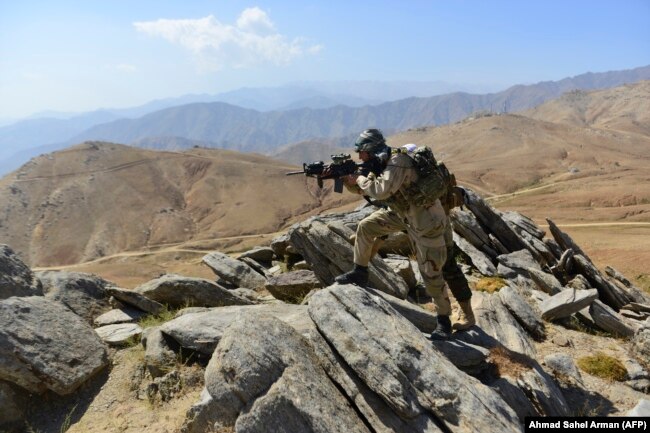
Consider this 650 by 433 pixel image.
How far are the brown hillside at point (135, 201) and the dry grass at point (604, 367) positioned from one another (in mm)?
103253

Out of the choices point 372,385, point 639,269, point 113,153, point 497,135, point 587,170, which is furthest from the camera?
point 497,135

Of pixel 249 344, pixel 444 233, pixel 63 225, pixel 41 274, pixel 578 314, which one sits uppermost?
pixel 444 233

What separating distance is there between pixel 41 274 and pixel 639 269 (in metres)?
38.0

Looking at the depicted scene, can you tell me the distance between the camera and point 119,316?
492 inches

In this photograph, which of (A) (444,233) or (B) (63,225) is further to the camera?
(B) (63,225)

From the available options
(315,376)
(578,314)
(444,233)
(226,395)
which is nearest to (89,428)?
(226,395)

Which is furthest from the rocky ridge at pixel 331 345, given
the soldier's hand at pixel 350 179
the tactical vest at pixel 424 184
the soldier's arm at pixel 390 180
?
the soldier's hand at pixel 350 179

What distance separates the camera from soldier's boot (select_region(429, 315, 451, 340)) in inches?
336

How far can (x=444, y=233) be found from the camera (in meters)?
8.60

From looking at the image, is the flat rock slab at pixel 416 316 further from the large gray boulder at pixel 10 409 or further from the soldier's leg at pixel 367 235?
the large gray boulder at pixel 10 409

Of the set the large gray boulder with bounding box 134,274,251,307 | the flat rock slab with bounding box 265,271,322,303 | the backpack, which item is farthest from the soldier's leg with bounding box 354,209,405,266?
the large gray boulder with bounding box 134,274,251,307

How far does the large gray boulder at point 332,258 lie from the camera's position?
1180 cm

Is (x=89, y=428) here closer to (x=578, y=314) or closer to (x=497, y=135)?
(x=578, y=314)

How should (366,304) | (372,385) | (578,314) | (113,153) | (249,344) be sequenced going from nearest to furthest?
(372,385) < (249,344) < (366,304) < (578,314) < (113,153)
